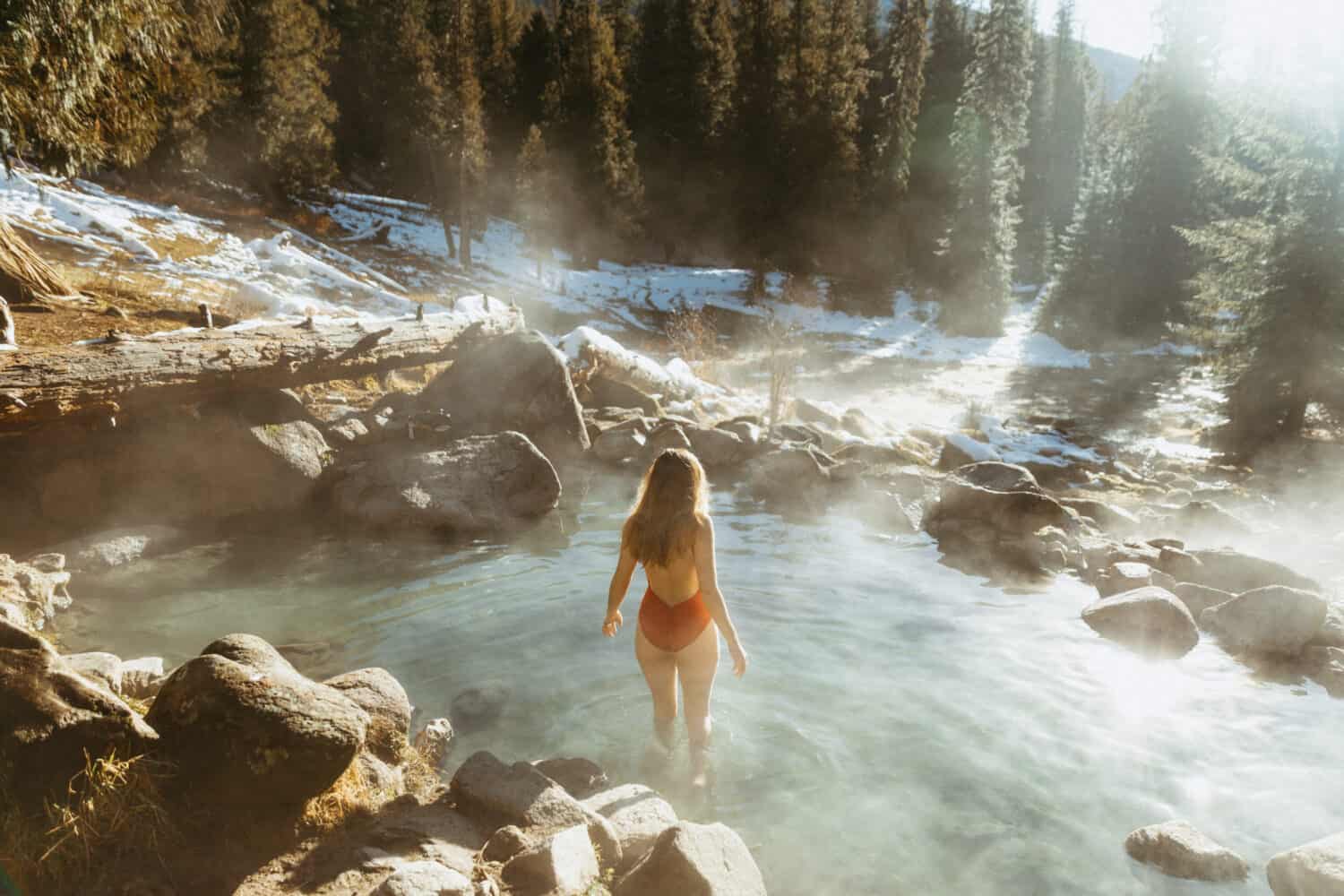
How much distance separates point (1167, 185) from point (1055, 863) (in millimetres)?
36273

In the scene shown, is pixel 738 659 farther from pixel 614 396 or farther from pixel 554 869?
pixel 614 396

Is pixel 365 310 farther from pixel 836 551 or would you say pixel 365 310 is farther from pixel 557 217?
pixel 557 217

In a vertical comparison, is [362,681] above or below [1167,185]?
below

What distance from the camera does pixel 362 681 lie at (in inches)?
198

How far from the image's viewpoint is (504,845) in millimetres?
3887

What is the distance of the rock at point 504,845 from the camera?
384cm

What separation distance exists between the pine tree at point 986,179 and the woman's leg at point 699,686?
35.9m

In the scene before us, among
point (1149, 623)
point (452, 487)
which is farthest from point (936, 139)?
point (1149, 623)

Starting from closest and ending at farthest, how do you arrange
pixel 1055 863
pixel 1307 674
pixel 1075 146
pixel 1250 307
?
pixel 1055 863, pixel 1307 674, pixel 1250 307, pixel 1075 146

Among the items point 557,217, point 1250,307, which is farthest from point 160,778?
point 557,217

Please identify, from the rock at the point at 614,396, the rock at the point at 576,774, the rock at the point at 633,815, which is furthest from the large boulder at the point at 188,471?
the rock at the point at 633,815

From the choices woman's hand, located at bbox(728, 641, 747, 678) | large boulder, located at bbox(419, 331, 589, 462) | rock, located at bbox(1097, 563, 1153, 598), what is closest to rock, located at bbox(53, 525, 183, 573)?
large boulder, located at bbox(419, 331, 589, 462)

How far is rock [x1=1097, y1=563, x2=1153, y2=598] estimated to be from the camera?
8523 mm

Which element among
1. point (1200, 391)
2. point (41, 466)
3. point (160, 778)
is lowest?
point (1200, 391)
